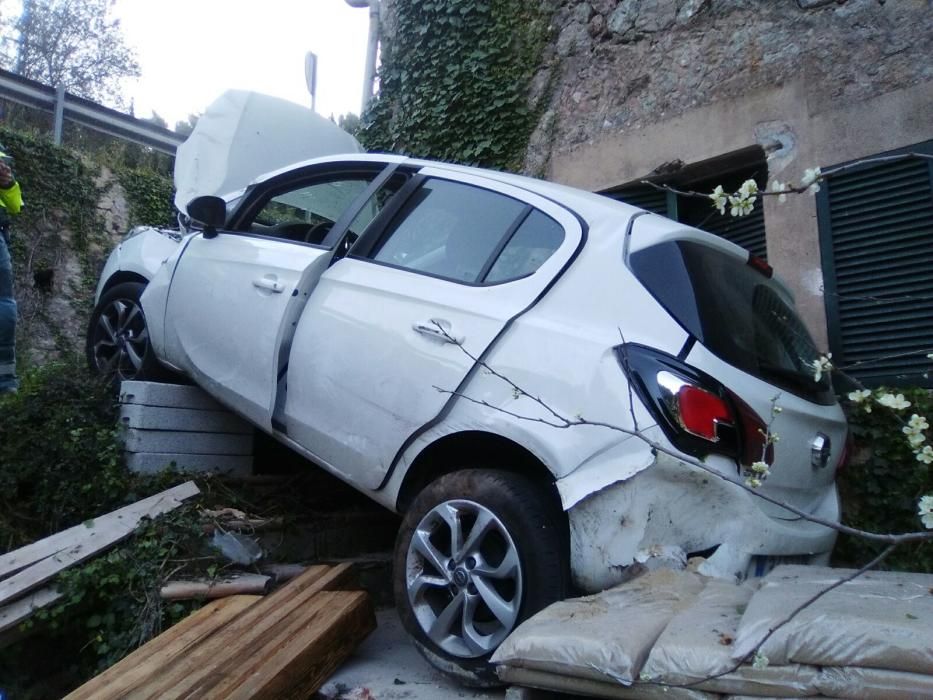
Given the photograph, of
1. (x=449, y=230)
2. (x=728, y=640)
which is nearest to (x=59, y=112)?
(x=449, y=230)

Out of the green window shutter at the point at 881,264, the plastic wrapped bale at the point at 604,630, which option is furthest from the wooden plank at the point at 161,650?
the green window shutter at the point at 881,264

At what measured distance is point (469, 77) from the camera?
700 cm

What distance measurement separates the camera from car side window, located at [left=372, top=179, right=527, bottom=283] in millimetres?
3461

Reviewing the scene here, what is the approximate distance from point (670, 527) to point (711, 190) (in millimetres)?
3828

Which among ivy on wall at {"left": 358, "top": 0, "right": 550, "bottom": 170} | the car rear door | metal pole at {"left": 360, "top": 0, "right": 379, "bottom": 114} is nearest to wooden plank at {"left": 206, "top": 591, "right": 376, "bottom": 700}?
the car rear door

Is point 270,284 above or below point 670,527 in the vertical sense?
above

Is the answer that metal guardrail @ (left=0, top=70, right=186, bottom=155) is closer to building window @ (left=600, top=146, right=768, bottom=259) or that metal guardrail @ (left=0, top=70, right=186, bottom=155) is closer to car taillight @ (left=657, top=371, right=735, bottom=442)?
building window @ (left=600, top=146, right=768, bottom=259)

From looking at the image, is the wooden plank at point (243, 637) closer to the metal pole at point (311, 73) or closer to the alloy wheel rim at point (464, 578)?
the alloy wheel rim at point (464, 578)

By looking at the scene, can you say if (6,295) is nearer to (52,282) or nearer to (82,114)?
(52,282)

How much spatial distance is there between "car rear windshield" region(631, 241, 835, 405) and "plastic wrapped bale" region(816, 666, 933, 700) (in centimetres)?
117

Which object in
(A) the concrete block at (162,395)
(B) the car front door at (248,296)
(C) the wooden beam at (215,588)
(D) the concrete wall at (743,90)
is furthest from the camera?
(D) the concrete wall at (743,90)

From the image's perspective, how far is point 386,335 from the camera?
3412mm

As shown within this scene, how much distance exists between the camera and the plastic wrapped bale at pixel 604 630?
219 cm

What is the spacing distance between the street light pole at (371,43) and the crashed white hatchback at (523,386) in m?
5.17
